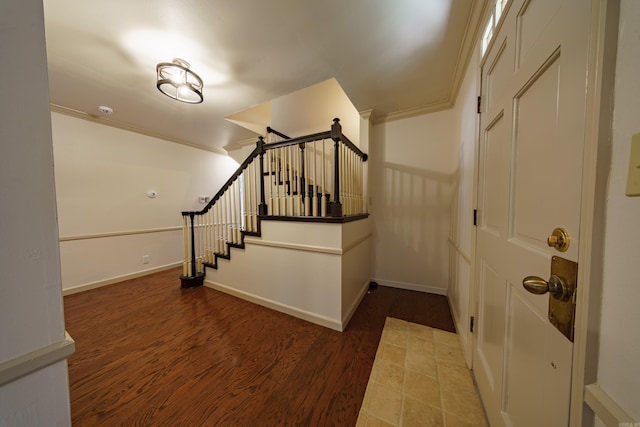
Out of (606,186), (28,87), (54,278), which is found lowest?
(54,278)

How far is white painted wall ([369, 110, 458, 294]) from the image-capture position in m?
2.54

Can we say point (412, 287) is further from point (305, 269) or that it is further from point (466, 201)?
point (305, 269)

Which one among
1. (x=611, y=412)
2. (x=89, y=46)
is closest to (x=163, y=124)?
(x=89, y=46)

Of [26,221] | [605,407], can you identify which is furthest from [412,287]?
[26,221]

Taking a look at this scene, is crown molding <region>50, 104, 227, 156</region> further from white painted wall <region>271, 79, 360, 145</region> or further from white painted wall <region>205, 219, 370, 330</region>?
white painted wall <region>205, 219, 370, 330</region>

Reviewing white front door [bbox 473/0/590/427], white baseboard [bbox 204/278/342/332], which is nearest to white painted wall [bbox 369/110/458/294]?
white baseboard [bbox 204/278/342/332]

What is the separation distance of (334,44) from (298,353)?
2.67 metres

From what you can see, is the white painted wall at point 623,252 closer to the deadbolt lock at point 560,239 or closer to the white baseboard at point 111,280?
the deadbolt lock at point 560,239

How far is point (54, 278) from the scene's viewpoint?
53 cm

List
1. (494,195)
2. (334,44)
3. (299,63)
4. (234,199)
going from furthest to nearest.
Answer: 1. (234,199)
2. (299,63)
3. (334,44)
4. (494,195)

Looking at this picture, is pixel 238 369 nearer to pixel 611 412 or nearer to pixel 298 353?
pixel 298 353

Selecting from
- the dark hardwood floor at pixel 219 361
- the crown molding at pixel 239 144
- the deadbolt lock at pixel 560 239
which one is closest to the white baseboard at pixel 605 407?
the deadbolt lock at pixel 560 239

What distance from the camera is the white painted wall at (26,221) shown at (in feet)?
1.52

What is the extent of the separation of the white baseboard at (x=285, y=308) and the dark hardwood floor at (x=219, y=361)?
6 centimetres
